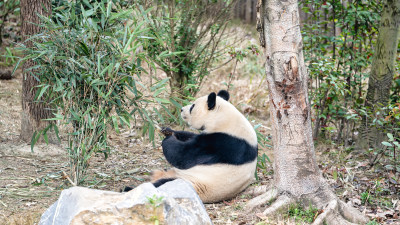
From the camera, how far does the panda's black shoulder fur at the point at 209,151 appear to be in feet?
12.8

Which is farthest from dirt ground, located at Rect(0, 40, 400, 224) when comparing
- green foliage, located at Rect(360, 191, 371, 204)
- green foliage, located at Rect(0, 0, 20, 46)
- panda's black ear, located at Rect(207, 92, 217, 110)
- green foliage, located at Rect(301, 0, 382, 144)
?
green foliage, located at Rect(0, 0, 20, 46)

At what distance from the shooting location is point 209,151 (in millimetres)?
4016

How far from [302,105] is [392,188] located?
1649mm

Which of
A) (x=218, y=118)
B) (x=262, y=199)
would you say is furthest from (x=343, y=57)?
(x=262, y=199)

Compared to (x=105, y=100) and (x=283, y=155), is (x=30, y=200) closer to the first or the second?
(x=105, y=100)

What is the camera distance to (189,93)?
6418mm

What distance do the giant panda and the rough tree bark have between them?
0.30 m

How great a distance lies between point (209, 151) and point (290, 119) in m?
0.84

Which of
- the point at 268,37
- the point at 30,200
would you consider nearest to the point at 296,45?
the point at 268,37

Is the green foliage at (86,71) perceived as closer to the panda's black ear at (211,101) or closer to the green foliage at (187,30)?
the panda's black ear at (211,101)

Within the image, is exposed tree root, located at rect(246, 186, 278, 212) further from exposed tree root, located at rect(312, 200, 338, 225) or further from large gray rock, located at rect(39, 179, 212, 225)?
large gray rock, located at rect(39, 179, 212, 225)

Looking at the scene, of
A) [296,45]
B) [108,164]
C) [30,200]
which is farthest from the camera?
[108,164]

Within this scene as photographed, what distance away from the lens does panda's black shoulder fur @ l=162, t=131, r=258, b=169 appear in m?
3.90

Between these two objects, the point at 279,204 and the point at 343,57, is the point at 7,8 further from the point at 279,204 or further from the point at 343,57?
the point at 279,204
